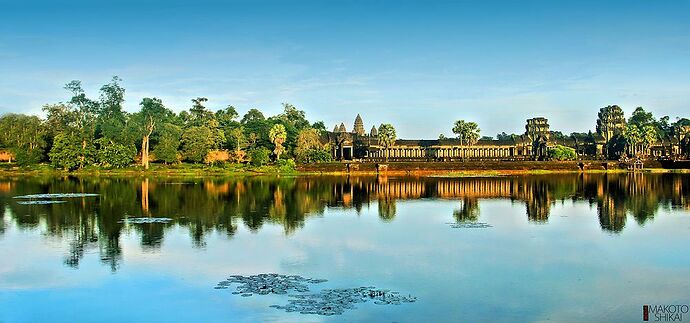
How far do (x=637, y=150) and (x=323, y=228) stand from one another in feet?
352

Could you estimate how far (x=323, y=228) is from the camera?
2978 cm

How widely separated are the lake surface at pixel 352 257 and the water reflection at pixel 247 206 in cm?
19

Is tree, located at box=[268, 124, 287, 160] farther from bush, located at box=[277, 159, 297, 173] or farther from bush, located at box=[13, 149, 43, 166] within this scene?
bush, located at box=[13, 149, 43, 166]

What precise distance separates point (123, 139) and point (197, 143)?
33.4ft

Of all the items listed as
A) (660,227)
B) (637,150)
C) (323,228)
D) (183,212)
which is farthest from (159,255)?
(637,150)

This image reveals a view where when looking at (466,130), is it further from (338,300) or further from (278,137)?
(338,300)

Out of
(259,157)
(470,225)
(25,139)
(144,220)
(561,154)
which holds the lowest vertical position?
(470,225)

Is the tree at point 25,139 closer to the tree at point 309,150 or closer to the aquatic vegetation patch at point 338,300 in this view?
the tree at point 309,150

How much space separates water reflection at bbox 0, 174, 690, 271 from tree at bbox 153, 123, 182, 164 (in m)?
31.0

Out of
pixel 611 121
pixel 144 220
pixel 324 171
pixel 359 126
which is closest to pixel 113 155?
pixel 324 171

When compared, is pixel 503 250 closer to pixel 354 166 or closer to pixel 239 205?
pixel 239 205

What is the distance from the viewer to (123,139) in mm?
88438

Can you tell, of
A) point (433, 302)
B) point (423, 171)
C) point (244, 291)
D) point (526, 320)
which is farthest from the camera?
point (423, 171)

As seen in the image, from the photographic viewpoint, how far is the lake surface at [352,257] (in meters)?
15.8
